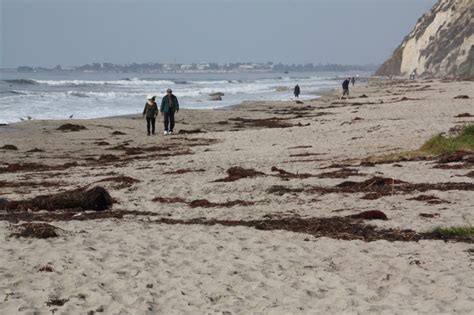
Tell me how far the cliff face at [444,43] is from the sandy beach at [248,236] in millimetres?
63167

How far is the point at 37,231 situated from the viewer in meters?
8.59

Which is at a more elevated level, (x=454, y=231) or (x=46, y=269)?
(x=454, y=231)

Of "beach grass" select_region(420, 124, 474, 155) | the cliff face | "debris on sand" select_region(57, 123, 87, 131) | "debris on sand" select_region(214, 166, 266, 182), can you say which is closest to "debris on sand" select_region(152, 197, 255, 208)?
"debris on sand" select_region(214, 166, 266, 182)

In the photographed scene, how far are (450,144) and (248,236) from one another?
8200 mm

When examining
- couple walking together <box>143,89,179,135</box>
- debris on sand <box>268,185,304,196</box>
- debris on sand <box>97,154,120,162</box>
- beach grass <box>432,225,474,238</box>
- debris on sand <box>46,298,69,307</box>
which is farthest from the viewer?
couple walking together <box>143,89,179,135</box>

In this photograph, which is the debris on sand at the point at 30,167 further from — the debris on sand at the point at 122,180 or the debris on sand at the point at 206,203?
the debris on sand at the point at 206,203

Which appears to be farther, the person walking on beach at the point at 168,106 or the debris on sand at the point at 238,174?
the person walking on beach at the point at 168,106

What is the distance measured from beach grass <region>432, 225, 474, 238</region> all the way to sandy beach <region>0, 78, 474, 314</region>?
0.22 meters

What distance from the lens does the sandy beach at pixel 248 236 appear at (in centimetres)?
626

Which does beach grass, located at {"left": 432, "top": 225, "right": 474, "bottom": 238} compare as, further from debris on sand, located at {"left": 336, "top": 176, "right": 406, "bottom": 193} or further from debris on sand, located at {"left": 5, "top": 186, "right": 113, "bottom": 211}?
debris on sand, located at {"left": 5, "top": 186, "right": 113, "bottom": 211}

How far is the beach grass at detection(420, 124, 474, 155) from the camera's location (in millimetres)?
14953

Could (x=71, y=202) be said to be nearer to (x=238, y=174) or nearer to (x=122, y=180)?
(x=122, y=180)

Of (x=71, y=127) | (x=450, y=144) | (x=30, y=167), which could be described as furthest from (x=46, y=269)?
(x=71, y=127)

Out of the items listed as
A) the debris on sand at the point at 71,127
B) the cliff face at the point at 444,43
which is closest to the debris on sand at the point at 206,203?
the debris on sand at the point at 71,127
